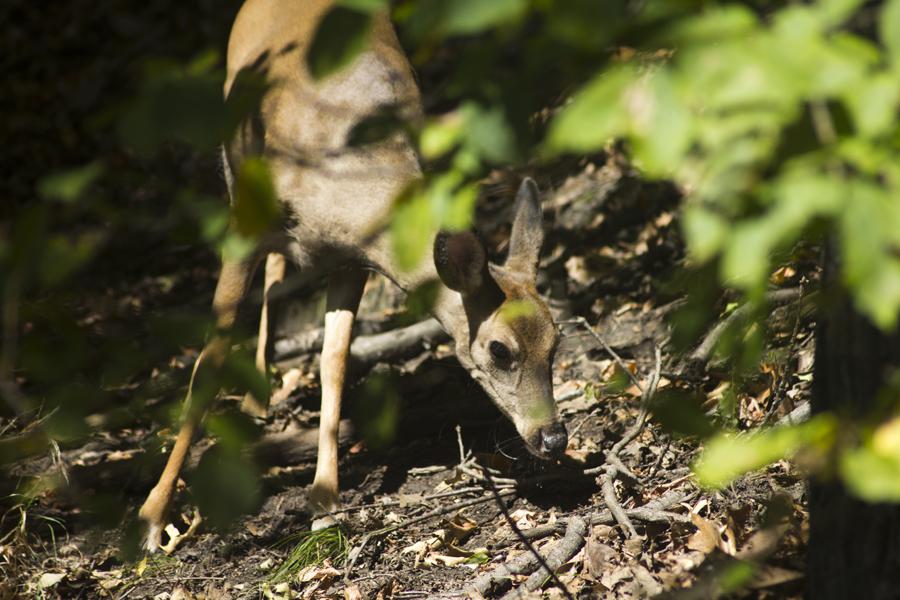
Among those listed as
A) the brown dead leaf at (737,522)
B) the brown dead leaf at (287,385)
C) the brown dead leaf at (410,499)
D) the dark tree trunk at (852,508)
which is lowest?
the brown dead leaf at (287,385)

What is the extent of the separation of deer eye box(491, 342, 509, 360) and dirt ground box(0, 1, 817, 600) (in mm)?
517

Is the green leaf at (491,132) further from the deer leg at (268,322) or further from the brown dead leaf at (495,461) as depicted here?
the deer leg at (268,322)

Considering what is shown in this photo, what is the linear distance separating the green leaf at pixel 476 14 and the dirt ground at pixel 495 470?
50 cm

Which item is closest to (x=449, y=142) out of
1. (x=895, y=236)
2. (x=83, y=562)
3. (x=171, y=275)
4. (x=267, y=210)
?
(x=267, y=210)

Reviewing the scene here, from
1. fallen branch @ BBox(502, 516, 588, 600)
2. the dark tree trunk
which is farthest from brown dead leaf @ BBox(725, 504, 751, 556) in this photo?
the dark tree trunk

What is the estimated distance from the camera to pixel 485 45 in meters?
0.90

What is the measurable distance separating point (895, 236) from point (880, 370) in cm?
85

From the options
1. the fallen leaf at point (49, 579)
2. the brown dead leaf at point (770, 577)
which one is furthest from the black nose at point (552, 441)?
the fallen leaf at point (49, 579)

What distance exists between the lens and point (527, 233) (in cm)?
421

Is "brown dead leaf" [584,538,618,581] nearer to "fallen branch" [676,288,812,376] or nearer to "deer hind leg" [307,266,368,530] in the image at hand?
"fallen branch" [676,288,812,376]

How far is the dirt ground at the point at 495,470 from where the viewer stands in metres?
1.35

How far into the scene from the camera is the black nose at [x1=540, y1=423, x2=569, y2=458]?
135 inches

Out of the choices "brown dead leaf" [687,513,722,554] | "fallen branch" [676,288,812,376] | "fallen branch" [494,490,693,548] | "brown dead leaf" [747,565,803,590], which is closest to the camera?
"brown dead leaf" [747,565,803,590]

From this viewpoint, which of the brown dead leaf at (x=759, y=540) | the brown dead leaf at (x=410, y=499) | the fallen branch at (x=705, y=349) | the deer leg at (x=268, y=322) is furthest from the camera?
the deer leg at (x=268, y=322)
